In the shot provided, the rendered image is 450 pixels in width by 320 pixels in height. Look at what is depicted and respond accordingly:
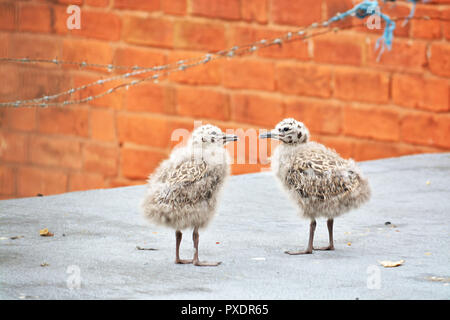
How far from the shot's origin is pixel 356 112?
7.96 meters

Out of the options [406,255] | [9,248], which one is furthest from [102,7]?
[406,255]

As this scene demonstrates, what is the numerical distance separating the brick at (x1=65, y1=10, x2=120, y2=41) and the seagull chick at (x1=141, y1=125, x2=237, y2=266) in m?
3.82

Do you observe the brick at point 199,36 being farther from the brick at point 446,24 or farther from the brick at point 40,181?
the brick at point 446,24

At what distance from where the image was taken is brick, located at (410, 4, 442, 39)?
7.78 m

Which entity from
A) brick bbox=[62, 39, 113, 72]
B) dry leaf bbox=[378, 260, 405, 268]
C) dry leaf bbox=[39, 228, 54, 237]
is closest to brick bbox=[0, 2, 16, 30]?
brick bbox=[62, 39, 113, 72]

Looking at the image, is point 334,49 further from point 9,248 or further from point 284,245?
point 9,248

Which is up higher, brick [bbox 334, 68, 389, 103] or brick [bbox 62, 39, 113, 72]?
brick [bbox 62, 39, 113, 72]

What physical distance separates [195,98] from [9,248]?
3601 mm

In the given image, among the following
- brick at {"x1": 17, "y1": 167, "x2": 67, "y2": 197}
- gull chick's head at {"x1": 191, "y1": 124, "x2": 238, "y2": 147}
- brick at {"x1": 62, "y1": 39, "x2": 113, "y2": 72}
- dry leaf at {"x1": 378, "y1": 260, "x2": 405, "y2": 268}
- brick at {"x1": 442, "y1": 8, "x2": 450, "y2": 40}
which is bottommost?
dry leaf at {"x1": 378, "y1": 260, "x2": 405, "y2": 268}

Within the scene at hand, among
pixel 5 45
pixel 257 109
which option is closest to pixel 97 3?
pixel 5 45

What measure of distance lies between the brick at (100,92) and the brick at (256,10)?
1481 millimetres

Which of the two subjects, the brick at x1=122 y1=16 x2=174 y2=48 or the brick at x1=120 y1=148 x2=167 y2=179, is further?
the brick at x1=120 y1=148 x2=167 y2=179

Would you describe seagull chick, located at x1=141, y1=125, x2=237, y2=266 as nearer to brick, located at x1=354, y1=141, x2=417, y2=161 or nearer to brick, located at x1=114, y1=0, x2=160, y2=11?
brick, located at x1=354, y1=141, x2=417, y2=161

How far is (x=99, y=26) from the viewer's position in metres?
8.49
